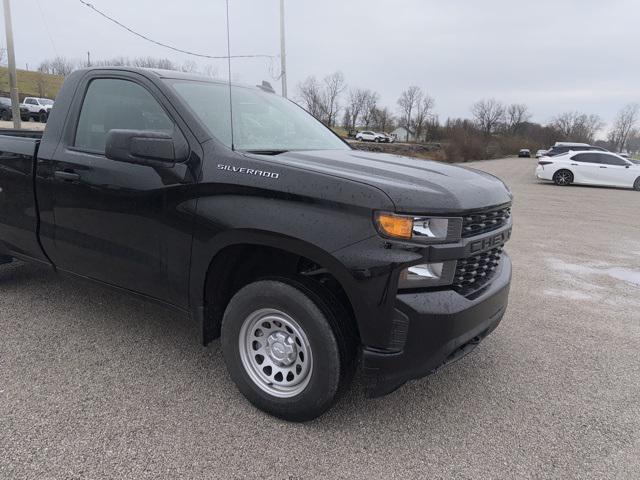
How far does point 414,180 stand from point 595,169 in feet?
68.2

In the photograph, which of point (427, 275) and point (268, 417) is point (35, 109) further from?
point (427, 275)

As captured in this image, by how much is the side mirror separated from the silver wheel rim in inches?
40.5

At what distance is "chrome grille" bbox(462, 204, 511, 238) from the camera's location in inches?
99.4

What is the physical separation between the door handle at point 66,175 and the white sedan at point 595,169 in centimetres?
2099

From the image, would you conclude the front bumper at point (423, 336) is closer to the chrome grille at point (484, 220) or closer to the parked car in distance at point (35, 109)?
Answer: the chrome grille at point (484, 220)

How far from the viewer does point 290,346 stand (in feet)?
8.89

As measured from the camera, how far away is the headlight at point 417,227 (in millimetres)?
2309

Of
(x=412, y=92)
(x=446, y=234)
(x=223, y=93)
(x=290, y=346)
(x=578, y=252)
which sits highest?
(x=412, y=92)

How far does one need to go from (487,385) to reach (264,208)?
6.36ft

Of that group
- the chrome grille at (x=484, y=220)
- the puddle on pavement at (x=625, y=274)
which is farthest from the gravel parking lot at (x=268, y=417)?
the puddle on pavement at (x=625, y=274)

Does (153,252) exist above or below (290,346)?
above

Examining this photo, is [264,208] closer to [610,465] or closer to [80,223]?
[80,223]

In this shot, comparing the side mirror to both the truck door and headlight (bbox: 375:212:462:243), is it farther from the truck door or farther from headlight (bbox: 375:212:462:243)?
headlight (bbox: 375:212:462:243)

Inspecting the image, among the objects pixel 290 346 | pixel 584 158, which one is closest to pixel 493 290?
pixel 290 346
